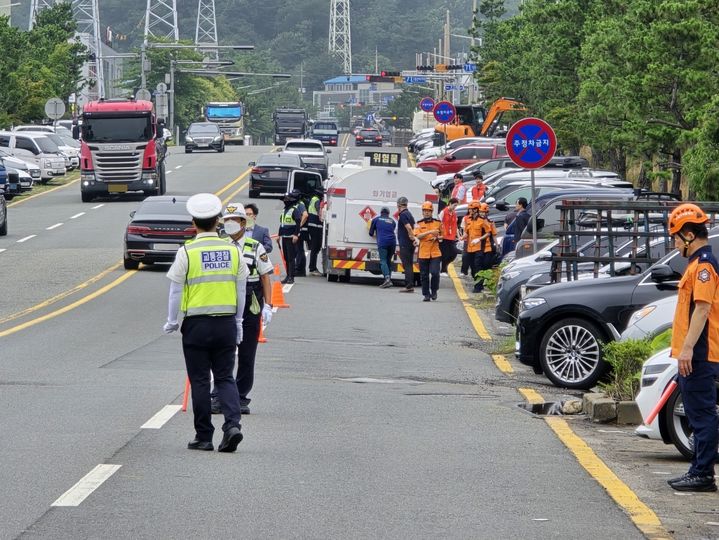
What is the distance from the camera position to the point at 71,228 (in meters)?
39.9

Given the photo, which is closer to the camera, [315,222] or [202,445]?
[202,445]

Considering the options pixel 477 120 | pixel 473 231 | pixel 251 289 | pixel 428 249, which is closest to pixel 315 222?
pixel 473 231

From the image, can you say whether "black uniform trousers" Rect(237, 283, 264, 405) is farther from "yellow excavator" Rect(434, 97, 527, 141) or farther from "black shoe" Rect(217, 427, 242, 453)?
"yellow excavator" Rect(434, 97, 527, 141)

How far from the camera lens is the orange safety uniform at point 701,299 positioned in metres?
9.27

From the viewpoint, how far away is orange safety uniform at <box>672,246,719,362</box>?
30.4 ft

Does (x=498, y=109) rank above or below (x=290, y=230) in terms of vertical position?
above

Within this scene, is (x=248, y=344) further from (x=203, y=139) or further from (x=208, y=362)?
(x=203, y=139)

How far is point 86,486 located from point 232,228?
A: 325 centimetres

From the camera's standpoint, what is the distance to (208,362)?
10.5 meters

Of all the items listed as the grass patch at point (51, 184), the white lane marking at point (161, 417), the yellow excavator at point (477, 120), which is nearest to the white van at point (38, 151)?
the grass patch at point (51, 184)

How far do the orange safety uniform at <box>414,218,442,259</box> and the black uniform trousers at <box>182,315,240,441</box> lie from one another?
49.5ft

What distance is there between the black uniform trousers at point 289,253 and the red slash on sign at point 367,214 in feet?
4.80

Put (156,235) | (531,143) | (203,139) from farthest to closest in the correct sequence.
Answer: (203,139) < (156,235) < (531,143)

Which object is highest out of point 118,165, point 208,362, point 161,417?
point 118,165
